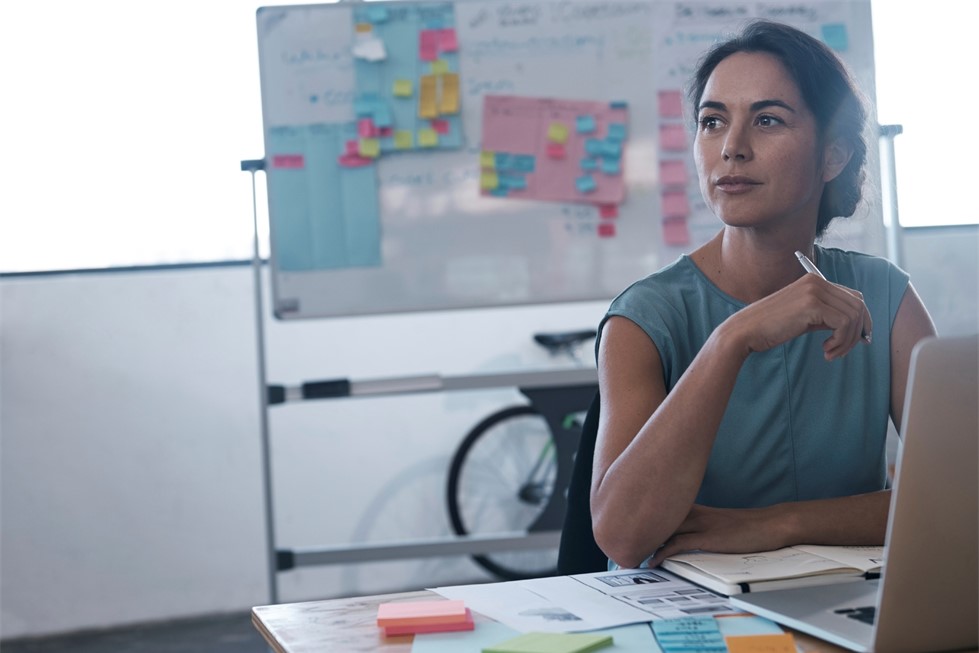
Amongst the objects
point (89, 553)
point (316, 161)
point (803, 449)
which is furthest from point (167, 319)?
point (803, 449)

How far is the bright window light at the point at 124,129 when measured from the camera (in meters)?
3.32

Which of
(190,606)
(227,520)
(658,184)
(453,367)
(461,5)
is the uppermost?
Result: (461,5)

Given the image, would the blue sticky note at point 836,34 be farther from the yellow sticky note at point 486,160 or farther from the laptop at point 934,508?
the laptop at point 934,508

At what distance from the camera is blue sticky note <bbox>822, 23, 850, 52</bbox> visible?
2.88 m

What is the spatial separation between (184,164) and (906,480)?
307cm

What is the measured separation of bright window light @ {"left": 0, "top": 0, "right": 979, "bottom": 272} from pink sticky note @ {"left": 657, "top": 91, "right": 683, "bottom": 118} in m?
0.98

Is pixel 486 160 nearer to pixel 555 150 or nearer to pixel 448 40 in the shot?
pixel 555 150

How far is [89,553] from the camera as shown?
3.40 m

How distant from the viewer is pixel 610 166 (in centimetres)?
279

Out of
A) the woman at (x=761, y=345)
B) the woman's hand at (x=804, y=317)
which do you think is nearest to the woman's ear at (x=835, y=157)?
the woman at (x=761, y=345)

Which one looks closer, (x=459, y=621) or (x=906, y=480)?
(x=906, y=480)

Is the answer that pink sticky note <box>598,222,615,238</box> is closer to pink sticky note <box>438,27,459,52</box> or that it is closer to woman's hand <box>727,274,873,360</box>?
pink sticky note <box>438,27,459,52</box>

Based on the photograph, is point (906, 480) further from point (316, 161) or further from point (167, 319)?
point (167, 319)

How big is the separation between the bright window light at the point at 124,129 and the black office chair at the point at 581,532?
7.49 ft
